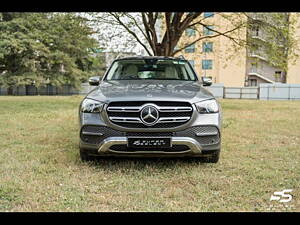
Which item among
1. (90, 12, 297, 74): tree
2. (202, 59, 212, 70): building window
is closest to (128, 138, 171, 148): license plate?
(90, 12, 297, 74): tree

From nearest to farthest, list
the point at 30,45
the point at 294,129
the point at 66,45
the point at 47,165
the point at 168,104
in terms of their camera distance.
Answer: the point at 168,104, the point at 47,165, the point at 294,129, the point at 30,45, the point at 66,45

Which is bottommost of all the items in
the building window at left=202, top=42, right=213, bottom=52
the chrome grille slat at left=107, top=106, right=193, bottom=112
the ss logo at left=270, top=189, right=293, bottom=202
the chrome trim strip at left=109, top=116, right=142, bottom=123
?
the ss logo at left=270, top=189, right=293, bottom=202

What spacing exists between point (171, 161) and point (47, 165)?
170 cm

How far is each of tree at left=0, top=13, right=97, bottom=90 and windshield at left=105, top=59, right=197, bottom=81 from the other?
20.7 m

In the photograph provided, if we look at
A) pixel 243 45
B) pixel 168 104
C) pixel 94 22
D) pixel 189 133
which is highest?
pixel 94 22

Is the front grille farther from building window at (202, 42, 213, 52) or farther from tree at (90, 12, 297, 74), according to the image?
building window at (202, 42, 213, 52)

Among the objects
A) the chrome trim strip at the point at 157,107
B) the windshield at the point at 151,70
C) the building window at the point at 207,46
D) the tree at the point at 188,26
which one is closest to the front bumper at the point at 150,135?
the chrome trim strip at the point at 157,107

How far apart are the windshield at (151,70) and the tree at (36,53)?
2068 cm

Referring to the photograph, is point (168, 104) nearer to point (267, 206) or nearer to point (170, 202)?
point (170, 202)

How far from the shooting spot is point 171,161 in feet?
13.6

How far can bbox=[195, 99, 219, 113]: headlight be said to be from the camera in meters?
3.56

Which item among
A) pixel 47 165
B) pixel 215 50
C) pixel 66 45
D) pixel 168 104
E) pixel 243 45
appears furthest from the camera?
pixel 66 45

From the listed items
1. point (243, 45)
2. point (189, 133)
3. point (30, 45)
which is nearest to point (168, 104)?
point (189, 133)

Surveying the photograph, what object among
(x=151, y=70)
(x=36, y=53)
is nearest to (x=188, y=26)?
(x=151, y=70)
